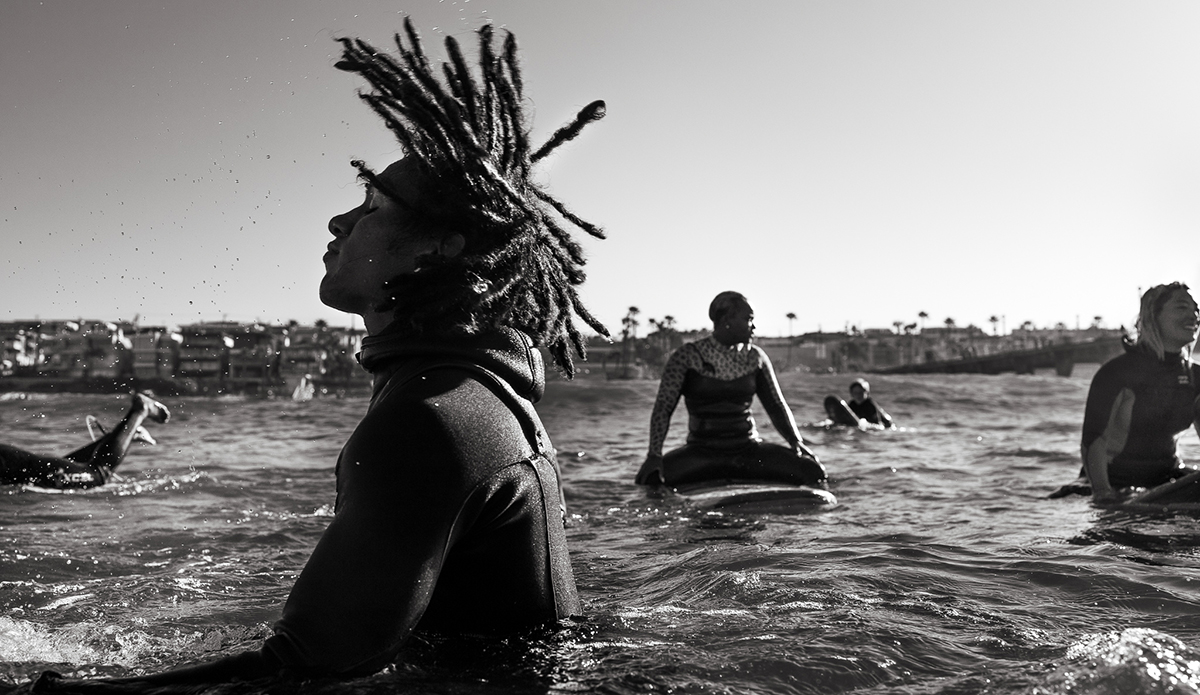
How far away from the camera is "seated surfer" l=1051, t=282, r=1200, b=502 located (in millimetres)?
7484

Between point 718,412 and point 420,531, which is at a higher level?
point 420,531

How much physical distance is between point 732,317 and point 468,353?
283 inches

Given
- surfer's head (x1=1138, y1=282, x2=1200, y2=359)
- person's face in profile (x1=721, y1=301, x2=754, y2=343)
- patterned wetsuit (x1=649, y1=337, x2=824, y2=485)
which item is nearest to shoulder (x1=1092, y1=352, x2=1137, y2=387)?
surfer's head (x1=1138, y1=282, x2=1200, y2=359)

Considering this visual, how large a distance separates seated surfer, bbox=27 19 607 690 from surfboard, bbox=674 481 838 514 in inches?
200

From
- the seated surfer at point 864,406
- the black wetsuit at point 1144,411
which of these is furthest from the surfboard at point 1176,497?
the seated surfer at point 864,406

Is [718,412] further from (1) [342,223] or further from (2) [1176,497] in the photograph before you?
(1) [342,223]

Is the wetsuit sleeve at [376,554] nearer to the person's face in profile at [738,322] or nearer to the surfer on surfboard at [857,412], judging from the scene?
the person's face in profile at [738,322]

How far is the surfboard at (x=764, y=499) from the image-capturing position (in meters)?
7.85

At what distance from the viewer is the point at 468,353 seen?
7.73ft

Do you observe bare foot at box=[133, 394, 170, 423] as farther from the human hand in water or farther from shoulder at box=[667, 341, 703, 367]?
shoulder at box=[667, 341, 703, 367]

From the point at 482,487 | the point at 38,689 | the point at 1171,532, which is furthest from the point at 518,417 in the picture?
the point at 1171,532

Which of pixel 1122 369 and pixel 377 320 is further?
pixel 1122 369

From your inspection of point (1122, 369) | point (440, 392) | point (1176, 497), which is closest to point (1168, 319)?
point (1122, 369)

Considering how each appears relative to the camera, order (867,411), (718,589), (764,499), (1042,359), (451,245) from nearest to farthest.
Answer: (451,245), (718,589), (764,499), (867,411), (1042,359)
